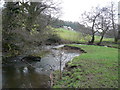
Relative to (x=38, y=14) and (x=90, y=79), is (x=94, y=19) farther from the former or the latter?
(x=90, y=79)

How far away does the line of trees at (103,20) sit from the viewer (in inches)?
1027

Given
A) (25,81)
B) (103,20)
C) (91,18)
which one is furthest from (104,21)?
(25,81)

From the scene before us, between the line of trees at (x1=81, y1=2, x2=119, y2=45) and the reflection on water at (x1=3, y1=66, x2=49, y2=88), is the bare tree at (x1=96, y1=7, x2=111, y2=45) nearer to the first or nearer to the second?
the line of trees at (x1=81, y1=2, x2=119, y2=45)

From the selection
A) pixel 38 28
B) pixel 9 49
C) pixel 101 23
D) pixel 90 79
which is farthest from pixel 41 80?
pixel 101 23

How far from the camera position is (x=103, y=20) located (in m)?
26.2

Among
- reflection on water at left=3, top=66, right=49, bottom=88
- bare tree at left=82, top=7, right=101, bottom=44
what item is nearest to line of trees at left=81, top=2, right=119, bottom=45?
bare tree at left=82, top=7, right=101, bottom=44

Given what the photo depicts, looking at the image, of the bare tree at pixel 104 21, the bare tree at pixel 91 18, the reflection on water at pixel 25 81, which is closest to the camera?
the reflection on water at pixel 25 81

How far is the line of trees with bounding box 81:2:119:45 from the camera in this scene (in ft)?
85.6

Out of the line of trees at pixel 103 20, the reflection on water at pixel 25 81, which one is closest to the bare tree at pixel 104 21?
the line of trees at pixel 103 20

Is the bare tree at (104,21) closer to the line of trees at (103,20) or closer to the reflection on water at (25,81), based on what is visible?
the line of trees at (103,20)

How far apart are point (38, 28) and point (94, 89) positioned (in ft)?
39.9

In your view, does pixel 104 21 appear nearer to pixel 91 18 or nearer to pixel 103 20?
pixel 103 20

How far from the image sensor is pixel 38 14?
19281 millimetres

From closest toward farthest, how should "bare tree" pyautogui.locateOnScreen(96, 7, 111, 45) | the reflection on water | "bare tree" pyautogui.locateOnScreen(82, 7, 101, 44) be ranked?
1. the reflection on water
2. "bare tree" pyautogui.locateOnScreen(96, 7, 111, 45)
3. "bare tree" pyautogui.locateOnScreen(82, 7, 101, 44)
